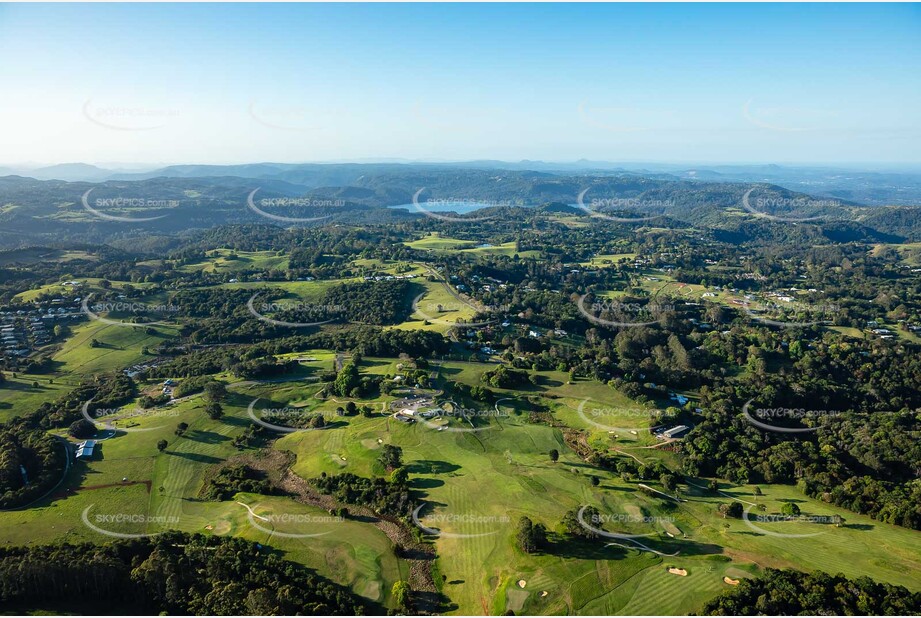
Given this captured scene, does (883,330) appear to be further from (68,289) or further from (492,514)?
(68,289)

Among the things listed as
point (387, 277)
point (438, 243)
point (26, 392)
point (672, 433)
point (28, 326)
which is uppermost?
point (438, 243)

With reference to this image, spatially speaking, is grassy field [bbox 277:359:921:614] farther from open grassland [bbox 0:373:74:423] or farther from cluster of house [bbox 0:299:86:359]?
cluster of house [bbox 0:299:86:359]

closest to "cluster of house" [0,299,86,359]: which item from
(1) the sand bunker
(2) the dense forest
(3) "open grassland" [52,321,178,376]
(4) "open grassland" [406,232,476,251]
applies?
(3) "open grassland" [52,321,178,376]

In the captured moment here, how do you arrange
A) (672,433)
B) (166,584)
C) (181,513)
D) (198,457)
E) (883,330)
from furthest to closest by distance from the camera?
(883,330)
(672,433)
(198,457)
(181,513)
(166,584)

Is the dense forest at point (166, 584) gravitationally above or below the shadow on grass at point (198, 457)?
above

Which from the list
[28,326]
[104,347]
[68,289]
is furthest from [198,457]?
[68,289]

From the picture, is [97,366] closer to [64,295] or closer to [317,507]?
[64,295]

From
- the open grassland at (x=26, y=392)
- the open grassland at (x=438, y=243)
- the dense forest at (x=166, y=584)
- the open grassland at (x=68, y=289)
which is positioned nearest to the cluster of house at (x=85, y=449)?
the open grassland at (x=26, y=392)

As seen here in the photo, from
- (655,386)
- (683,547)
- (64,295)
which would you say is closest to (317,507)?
(683,547)

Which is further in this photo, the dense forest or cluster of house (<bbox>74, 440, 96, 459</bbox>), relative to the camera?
cluster of house (<bbox>74, 440, 96, 459</bbox>)

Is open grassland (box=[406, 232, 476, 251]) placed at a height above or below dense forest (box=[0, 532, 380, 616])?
above

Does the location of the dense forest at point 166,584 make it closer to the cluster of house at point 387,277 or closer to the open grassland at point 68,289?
the open grassland at point 68,289

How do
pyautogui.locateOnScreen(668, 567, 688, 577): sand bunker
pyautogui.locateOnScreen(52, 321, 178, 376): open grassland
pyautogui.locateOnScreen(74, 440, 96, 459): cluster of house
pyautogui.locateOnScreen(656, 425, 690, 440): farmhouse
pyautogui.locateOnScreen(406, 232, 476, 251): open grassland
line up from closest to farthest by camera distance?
pyautogui.locateOnScreen(668, 567, 688, 577): sand bunker, pyautogui.locateOnScreen(74, 440, 96, 459): cluster of house, pyautogui.locateOnScreen(656, 425, 690, 440): farmhouse, pyautogui.locateOnScreen(52, 321, 178, 376): open grassland, pyautogui.locateOnScreen(406, 232, 476, 251): open grassland
